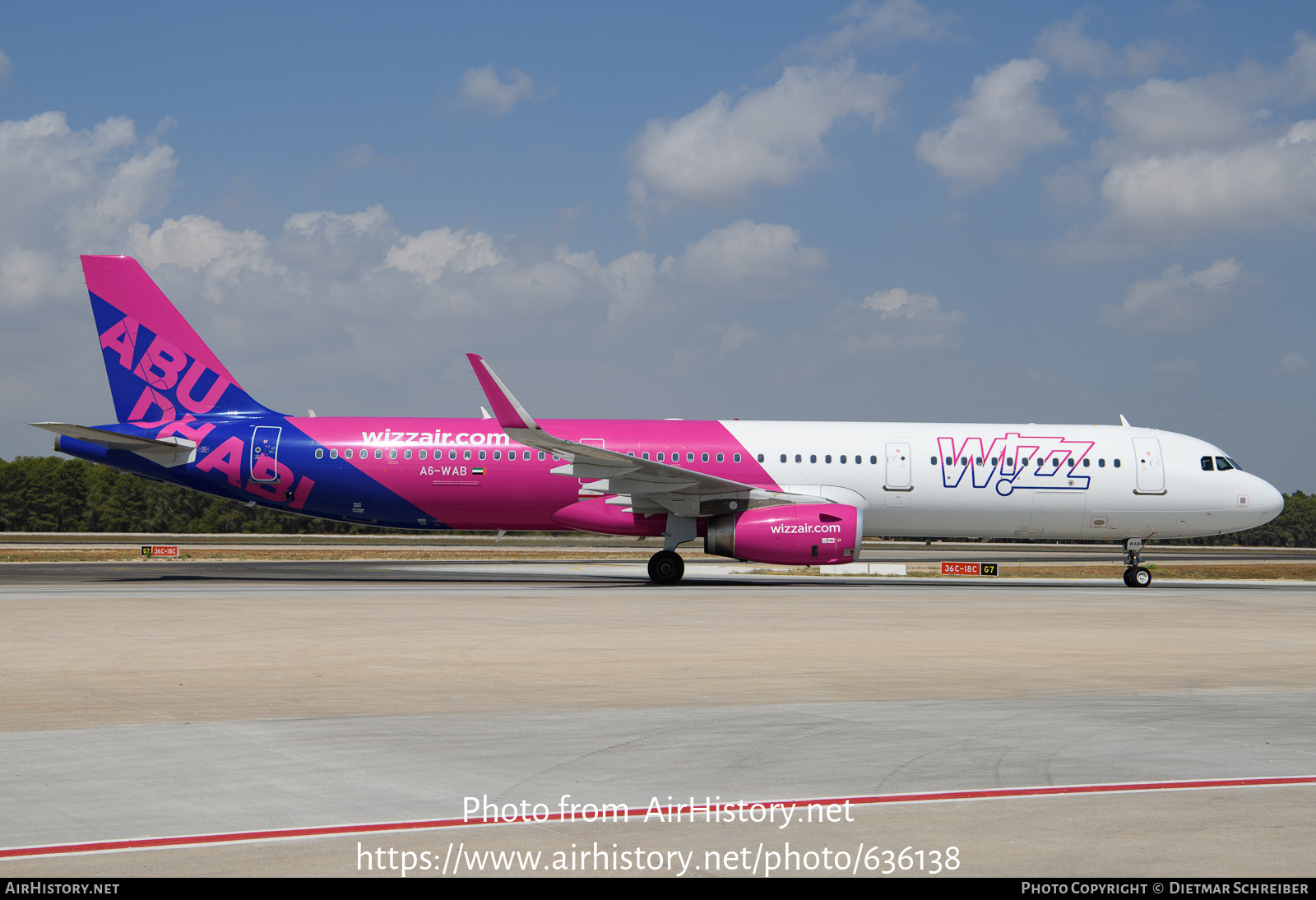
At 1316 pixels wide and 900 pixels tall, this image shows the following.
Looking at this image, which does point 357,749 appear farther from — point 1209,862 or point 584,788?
point 1209,862

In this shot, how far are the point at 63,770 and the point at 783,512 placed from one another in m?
19.3

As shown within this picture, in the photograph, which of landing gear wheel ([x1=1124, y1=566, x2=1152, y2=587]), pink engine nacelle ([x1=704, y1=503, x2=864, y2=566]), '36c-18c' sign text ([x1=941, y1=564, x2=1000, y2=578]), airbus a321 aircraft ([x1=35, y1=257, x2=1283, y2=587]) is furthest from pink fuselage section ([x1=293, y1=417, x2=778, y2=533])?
landing gear wheel ([x1=1124, y1=566, x2=1152, y2=587])

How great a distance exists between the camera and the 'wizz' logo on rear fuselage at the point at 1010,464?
2739 centimetres

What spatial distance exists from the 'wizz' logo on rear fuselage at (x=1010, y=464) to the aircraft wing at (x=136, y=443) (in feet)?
62.7

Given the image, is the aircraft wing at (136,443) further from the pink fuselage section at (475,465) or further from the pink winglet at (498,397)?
the pink winglet at (498,397)

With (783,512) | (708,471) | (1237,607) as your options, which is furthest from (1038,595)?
(708,471)

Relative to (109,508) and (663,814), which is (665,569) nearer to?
(663,814)

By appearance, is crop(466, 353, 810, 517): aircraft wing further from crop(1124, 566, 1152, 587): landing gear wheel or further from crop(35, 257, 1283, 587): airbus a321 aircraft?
crop(1124, 566, 1152, 587): landing gear wheel

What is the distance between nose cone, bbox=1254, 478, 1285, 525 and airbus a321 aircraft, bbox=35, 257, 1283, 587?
0.19 ft

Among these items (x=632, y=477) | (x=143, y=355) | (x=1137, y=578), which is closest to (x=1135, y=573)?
(x=1137, y=578)

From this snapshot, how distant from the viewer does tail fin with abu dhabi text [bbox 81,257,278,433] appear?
27906mm

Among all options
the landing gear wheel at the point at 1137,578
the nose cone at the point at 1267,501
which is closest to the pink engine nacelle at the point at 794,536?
the landing gear wheel at the point at 1137,578

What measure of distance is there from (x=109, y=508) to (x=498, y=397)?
253 feet
